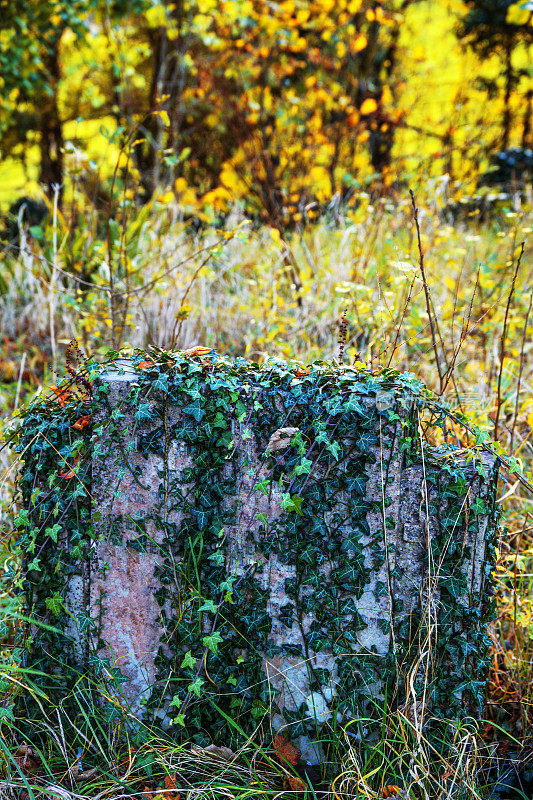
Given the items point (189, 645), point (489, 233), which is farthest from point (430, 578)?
point (489, 233)

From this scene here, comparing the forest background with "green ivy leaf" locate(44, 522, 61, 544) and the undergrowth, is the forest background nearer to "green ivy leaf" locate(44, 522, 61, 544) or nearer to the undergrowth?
the undergrowth

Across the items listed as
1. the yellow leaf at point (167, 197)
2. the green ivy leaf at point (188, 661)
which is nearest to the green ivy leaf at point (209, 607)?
the green ivy leaf at point (188, 661)

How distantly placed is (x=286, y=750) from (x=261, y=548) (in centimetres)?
66

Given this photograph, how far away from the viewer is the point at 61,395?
6.15 feet

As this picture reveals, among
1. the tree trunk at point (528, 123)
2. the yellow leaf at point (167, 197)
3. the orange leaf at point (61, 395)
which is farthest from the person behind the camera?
the tree trunk at point (528, 123)

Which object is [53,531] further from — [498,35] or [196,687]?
[498,35]

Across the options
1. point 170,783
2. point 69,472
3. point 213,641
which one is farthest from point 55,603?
point 170,783

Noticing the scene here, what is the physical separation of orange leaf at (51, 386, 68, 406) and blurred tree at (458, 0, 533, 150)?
8492 mm

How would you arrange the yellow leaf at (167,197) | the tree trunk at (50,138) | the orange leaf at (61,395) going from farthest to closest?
the tree trunk at (50,138) < the yellow leaf at (167,197) < the orange leaf at (61,395)

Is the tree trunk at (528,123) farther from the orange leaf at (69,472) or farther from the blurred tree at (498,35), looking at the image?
the orange leaf at (69,472)

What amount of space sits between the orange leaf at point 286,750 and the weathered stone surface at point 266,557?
0.04 metres

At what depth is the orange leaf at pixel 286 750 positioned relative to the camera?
1780mm

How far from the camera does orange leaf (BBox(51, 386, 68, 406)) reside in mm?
1865

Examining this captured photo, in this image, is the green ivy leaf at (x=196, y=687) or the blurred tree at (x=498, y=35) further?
the blurred tree at (x=498, y=35)
